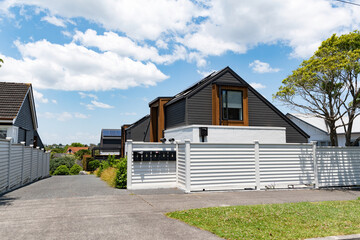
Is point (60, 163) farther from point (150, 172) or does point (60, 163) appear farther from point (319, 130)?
point (319, 130)

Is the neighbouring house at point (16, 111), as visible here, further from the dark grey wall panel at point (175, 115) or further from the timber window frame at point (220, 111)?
the timber window frame at point (220, 111)

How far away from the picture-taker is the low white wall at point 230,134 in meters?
17.0

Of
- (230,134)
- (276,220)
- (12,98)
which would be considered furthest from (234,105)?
(12,98)

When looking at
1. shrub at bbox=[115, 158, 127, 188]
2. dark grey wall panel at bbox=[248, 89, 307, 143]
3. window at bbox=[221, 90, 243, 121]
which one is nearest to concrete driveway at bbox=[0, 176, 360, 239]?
shrub at bbox=[115, 158, 127, 188]

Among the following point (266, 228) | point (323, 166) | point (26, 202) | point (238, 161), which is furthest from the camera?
point (323, 166)

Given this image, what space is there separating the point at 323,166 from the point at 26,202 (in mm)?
13485

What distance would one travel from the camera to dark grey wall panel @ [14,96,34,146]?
69.5 feet

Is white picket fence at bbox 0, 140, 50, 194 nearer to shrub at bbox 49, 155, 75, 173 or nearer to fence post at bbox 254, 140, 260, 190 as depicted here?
fence post at bbox 254, 140, 260, 190

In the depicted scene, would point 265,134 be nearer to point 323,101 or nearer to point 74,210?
point 323,101

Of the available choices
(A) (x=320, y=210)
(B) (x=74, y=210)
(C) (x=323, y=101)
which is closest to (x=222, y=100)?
(C) (x=323, y=101)

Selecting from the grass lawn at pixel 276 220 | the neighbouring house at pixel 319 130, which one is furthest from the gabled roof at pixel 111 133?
the grass lawn at pixel 276 220

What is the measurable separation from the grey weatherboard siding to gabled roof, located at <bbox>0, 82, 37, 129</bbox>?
37.1ft

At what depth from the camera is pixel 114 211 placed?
26.3 ft

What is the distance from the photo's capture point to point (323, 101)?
53.6 feet
